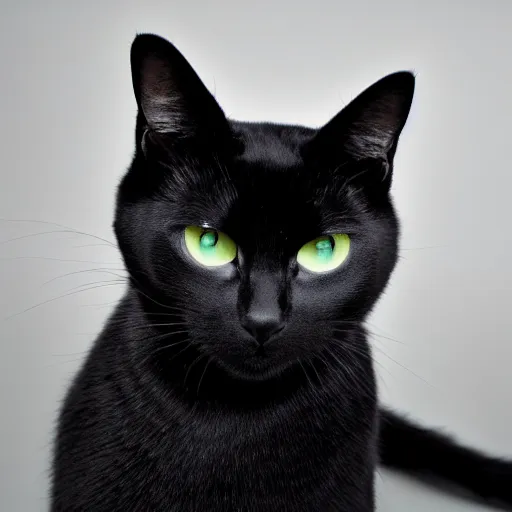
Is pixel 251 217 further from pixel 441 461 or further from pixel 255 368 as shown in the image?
pixel 441 461

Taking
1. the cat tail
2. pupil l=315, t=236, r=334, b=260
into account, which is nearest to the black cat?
pupil l=315, t=236, r=334, b=260

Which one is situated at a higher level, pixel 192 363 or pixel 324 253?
pixel 324 253

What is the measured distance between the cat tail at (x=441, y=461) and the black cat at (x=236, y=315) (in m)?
0.37

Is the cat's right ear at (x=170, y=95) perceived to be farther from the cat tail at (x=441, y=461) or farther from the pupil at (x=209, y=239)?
the cat tail at (x=441, y=461)

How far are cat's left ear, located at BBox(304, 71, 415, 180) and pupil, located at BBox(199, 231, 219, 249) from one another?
0.19 m

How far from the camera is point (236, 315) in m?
1.17

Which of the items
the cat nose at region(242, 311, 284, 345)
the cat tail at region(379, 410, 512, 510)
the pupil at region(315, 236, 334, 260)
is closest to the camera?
the cat nose at region(242, 311, 284, 345)

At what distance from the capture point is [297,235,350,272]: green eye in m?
1.23

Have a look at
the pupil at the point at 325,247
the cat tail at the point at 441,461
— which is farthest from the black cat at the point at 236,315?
the cat tail at the point at 441,461

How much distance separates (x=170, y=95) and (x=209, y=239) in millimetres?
215

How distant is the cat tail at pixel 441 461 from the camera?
68.3 inches

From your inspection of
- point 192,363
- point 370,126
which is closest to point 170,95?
point 370,126

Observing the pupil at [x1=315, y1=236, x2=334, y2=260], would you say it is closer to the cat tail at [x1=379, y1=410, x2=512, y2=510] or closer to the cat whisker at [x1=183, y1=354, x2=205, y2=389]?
the cat whisker at [x1=183, y1=354, x2=205, y2=389]

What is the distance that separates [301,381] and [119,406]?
0.30 meters
